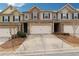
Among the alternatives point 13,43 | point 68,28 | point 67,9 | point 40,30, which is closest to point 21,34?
point 13,43

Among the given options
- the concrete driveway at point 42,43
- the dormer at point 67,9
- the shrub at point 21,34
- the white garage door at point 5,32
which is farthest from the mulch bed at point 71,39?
the white garage door at point 5,32

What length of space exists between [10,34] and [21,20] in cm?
48

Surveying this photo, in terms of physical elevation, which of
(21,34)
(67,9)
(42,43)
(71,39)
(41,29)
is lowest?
(42,43)

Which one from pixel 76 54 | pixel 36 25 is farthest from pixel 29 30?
pixel 76 54

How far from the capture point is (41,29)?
6699 mm

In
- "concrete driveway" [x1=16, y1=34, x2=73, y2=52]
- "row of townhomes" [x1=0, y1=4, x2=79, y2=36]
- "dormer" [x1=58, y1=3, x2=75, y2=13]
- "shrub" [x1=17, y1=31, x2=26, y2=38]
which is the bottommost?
"concrete driveway" [x1=16, y1=34, x2=73, y2=52]

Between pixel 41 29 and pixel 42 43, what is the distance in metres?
0.47

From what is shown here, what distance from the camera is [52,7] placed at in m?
6.44

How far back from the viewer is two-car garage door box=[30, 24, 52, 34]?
21.6 ft

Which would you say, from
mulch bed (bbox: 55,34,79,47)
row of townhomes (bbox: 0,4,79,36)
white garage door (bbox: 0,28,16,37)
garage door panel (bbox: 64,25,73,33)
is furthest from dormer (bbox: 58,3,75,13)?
white garage door (bbox: 0,28,16,37)

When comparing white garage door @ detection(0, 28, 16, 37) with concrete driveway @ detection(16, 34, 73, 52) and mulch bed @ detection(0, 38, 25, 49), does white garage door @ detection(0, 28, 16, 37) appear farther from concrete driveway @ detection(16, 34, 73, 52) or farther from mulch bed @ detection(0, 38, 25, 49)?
concrete driveway @ detection(16, 34, 73, 52)

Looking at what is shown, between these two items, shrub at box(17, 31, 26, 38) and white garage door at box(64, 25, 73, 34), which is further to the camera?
white garage door at box(64, 25, 73, 34)

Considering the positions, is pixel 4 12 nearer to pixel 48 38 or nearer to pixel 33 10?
pixel 33 10

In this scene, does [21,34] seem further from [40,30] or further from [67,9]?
[67,9]
